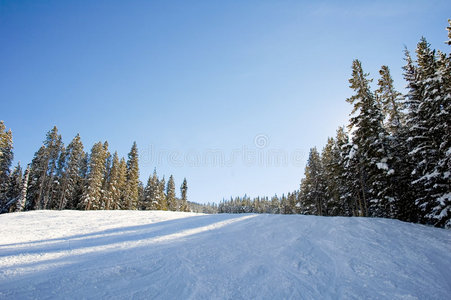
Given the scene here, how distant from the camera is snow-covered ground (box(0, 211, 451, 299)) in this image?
6.18 m

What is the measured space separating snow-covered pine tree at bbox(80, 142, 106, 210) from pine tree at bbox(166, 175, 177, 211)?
24.3 m

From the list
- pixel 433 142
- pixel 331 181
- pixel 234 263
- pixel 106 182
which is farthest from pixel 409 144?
pixel 106 182

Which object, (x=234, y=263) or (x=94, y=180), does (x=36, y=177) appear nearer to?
(x=94, y=180)

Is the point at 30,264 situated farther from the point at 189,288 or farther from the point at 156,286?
the point at 189,288

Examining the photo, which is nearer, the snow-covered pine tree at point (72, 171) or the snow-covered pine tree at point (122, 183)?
the snow-covered pine tree at point (72, 171)

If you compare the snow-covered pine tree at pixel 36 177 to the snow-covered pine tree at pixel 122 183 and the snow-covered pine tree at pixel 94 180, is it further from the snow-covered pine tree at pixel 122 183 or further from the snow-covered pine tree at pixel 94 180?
the snow-covered pine tree at pixel 122 183

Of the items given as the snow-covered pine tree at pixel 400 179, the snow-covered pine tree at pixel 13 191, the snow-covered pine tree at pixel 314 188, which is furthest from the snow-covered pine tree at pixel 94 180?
the snow-covered pine tree at pixel 400 179

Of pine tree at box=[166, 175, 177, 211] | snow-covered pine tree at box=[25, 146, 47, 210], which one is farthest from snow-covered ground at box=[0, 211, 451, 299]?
pine tree at box=[166, 175, 177, 211]

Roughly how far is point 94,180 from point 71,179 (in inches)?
275

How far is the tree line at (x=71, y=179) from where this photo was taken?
42.5 meters

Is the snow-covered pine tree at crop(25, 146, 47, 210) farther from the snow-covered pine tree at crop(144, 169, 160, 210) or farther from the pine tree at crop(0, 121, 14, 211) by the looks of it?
the snow-covered pine tree at crop(144, 169, 160, 210)

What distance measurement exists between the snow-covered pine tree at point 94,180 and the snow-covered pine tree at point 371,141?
42305 millimetres

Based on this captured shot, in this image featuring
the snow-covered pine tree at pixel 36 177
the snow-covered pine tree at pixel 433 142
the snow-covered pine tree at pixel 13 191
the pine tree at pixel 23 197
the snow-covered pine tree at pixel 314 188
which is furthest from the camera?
the snow-covered pine tree at pixel 13 191

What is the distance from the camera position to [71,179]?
45375mm
